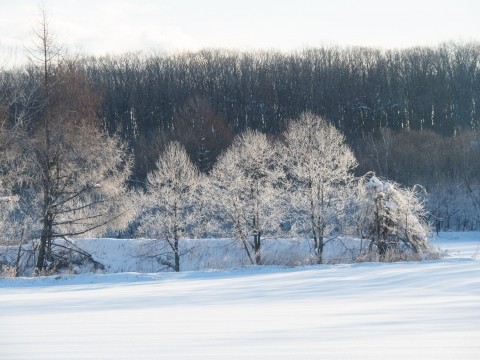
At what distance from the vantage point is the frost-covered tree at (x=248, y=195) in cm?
2748

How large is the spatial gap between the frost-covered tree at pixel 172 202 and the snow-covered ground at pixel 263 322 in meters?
18.8

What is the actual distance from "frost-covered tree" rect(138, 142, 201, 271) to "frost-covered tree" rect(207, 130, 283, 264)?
122cm

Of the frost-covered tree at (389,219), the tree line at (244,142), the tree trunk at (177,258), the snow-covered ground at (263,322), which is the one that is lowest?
the tree trunk at (177,258)

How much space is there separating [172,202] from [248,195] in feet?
12.4

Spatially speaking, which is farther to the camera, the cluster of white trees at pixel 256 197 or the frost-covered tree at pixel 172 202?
the frost-covered tree at pixel 172 202

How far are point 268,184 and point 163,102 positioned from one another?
37.4m

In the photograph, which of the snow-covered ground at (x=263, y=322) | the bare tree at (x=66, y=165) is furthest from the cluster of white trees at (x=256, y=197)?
the snow-covered ground at (x=263, y=322)

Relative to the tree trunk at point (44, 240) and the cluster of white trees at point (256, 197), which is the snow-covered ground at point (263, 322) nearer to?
the tree trunk at point (44, 240)

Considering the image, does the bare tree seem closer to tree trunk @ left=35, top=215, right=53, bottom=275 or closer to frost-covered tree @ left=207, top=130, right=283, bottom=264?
tree trunk @ left=35, top=215, right=53, bottom=275

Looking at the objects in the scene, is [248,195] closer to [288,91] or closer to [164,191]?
[164,191]

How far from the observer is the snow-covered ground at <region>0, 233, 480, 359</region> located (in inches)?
149

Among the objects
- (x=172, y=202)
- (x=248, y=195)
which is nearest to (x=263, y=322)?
(x=248, y=195)

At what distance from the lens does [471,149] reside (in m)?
44.8

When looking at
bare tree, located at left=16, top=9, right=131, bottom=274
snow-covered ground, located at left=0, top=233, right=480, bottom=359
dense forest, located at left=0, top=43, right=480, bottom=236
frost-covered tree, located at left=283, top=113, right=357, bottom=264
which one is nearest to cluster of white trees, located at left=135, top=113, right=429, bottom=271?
frost-covered tree, located at left=283, top=113, right=357, bottom=264
